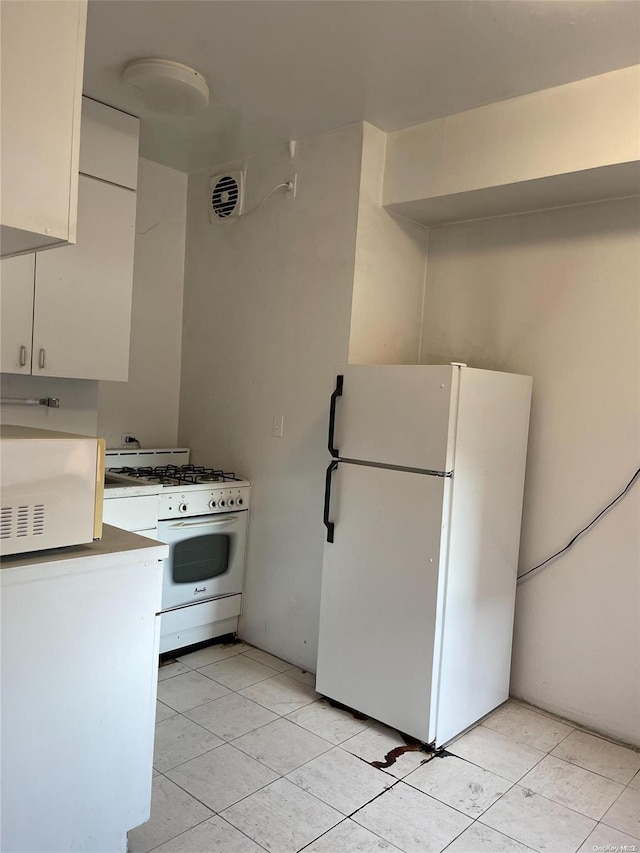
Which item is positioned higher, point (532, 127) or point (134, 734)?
point (532, 127)

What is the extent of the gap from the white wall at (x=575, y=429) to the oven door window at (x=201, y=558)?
1.48 metres

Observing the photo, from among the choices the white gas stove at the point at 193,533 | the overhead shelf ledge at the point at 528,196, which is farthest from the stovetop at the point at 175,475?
the overhead shelf ledge at the point at 528,196

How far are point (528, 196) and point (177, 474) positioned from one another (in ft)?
7.04

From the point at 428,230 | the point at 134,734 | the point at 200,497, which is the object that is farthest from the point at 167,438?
the point at 134,734

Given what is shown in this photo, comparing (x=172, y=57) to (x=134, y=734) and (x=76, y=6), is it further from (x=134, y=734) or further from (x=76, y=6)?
(x=134, y=734)

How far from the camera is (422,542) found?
2410 millimetres

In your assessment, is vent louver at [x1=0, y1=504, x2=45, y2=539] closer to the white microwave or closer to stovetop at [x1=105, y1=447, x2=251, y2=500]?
the white microwave

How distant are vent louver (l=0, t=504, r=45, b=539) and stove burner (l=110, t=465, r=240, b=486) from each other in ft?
4.79

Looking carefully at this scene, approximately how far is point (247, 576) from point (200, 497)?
0.57 metres

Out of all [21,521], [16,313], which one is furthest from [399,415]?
[16,313]

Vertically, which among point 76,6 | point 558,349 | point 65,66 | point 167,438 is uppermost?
point 76,6

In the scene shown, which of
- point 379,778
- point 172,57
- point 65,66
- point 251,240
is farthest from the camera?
point 251,240

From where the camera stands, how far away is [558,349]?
9.16 ft

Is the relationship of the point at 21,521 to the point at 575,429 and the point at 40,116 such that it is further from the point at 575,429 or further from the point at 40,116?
the point at 575,429
